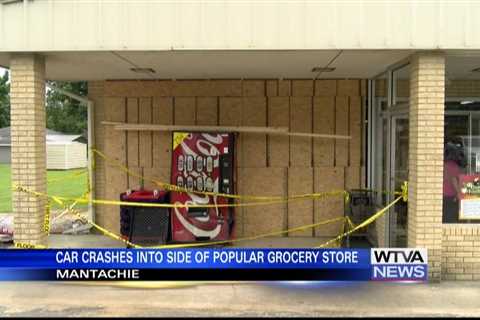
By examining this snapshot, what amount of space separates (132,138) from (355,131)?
4.06 metres

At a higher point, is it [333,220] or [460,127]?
[460,127]

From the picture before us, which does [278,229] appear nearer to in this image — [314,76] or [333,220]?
[333,220]

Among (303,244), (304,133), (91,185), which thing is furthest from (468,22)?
(91,185)

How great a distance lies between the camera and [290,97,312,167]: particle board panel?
31.9 feet

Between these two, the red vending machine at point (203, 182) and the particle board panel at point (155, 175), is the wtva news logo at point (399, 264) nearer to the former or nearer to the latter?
the red vending machine at point (203, 182)

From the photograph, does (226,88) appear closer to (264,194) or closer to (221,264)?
(264,194)

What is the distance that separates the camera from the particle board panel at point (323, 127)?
9703 mm

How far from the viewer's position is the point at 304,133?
31.6 feet

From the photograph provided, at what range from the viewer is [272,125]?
9.75 metres

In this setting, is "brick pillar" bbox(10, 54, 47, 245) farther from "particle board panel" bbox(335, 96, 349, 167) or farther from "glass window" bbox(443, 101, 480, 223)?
"glass window" bbox(443, 101, 480, 223)

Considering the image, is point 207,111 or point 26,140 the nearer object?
point 26,140

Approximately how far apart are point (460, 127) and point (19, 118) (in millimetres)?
6573

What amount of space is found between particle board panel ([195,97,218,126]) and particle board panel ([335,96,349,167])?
7.20 ft

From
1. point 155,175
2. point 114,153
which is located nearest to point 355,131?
point 155,175
